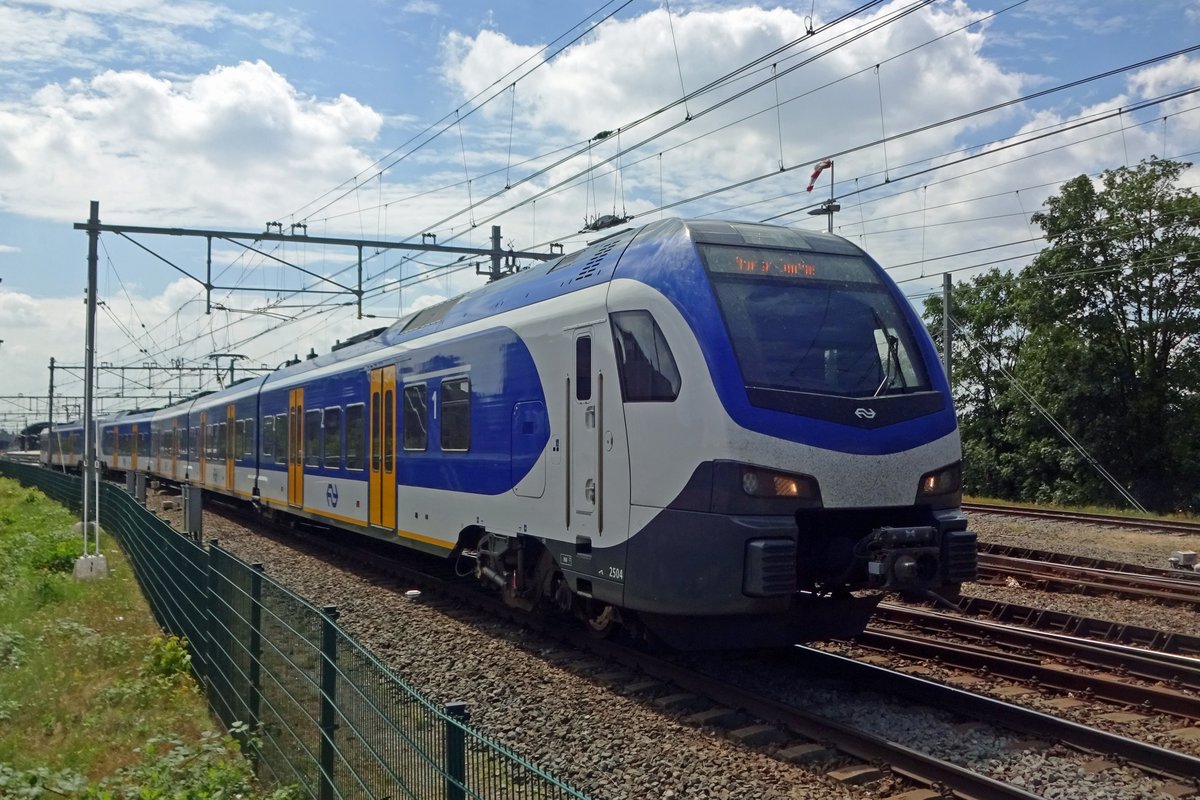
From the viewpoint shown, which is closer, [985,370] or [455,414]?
[455,414]

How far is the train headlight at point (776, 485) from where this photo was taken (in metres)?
7.07

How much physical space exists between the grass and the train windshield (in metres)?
4.32

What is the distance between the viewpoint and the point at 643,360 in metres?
7.80

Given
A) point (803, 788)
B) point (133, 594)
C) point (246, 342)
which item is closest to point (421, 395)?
point (133, 594)

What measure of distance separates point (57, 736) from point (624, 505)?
4.64 metres

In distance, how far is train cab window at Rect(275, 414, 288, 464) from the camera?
62.5 ft

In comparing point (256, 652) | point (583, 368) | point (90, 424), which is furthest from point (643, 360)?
point (90, 424)

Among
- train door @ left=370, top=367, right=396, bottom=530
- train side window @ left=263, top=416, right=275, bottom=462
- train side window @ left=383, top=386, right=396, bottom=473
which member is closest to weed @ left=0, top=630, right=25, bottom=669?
train door @ left=370, top=367, right=396, bottom=530

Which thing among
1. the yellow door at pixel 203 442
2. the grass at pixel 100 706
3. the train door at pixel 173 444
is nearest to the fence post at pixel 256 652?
the grass at pixel 100 706

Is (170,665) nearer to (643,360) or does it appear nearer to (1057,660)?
(643,360)

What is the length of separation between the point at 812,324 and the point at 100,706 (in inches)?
249

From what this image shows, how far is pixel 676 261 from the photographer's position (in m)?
7.87

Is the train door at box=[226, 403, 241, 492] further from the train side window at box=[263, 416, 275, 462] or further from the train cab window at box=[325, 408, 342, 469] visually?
the train cab window at box=[325, 408, 342, 469]

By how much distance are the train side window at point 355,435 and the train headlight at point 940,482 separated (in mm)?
8557
